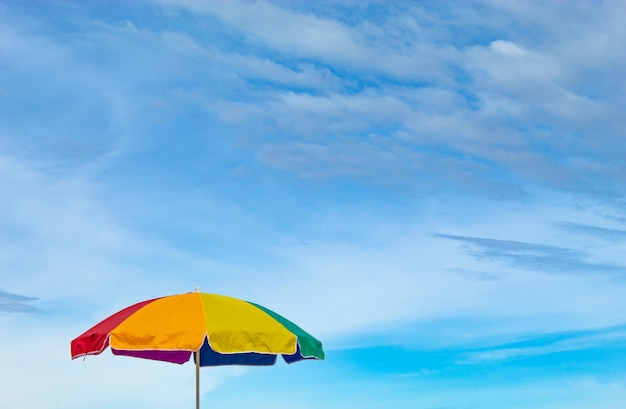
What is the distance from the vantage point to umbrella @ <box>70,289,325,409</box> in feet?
32.4

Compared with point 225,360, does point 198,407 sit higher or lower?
lower

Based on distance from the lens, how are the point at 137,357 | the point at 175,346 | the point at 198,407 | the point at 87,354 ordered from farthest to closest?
the point at 137,357, the point at 198,407, the point at 87,354, the point at 175,346

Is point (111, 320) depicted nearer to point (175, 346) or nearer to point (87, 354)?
point (87, 354)

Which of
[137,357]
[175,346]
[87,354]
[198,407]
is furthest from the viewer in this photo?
[137,357]

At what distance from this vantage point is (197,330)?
986cm

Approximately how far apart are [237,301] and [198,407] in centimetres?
176

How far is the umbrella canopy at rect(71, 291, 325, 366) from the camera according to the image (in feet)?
32.4

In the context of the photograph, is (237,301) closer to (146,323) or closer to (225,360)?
(146,323)

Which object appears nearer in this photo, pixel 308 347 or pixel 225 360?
pixel 308 347

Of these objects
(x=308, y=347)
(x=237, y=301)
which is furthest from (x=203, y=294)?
(x=308, y=347)

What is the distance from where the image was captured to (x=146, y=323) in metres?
10.1

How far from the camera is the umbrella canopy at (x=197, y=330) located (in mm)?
9867

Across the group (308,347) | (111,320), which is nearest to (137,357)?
(111,320)

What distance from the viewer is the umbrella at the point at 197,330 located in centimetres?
987
